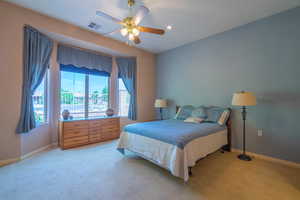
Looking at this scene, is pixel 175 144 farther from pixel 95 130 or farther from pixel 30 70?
pixel 30 70

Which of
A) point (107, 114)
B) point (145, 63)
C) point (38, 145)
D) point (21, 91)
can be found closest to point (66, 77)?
point (21, 91)

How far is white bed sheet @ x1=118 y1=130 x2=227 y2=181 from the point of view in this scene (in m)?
2.00

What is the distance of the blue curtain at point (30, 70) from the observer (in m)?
2.68

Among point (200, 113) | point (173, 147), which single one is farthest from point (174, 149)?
point (200, 113)

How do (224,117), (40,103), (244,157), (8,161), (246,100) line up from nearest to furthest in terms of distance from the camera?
(8,161)
(246,100)
(244,157)
(224,117)
(40,103)

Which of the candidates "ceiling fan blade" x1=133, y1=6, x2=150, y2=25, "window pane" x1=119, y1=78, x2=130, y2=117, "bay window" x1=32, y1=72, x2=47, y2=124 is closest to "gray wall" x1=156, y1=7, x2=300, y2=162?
"window pane" x1=119, y1=78, x2=130, y2=117

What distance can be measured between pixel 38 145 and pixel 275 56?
545 cm

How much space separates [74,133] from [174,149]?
8.70ft

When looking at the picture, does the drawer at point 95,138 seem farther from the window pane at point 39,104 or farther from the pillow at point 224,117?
the pillow at point 224,117

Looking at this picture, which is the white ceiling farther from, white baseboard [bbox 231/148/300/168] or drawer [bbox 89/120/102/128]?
white baseboard [bbox 231/148/300/168]

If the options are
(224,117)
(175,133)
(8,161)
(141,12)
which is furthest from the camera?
(224,117)

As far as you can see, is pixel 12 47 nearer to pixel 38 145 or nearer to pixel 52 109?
pixel 52 109

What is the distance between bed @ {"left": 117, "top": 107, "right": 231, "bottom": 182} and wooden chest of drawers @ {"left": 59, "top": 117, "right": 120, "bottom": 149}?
121cm

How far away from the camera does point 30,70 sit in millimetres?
2766
